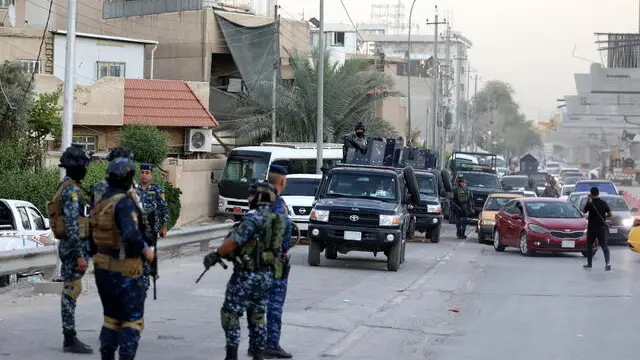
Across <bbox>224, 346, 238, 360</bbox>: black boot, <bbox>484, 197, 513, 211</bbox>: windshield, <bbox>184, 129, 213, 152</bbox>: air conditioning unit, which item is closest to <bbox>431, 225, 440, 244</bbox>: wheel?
<bbox>484, 197, 513, 211</bbox>: windshield

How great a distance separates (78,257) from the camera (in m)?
11.0

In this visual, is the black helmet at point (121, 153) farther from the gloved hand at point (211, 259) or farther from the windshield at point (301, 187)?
the windshield at point (301, 187)

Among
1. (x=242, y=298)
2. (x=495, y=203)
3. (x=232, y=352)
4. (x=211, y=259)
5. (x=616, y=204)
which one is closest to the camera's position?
(x=211, y=259)

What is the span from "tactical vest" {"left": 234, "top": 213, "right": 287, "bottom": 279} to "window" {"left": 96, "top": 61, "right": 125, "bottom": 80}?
39.1 metres

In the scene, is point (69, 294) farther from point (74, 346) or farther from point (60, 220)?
point (60, 220)

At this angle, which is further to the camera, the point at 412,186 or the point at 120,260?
the point at 412,186

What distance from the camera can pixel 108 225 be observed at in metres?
9.16

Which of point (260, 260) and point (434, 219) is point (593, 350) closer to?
point (260, 260)

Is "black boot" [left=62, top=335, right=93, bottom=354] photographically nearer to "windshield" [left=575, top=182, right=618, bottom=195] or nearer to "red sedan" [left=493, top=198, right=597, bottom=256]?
"red sedan" [left=493, top=198, right=597, bottom=256]

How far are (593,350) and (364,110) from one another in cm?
4338

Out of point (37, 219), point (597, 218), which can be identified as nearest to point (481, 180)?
point (597, 218)

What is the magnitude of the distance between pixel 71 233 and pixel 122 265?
2.01 meters

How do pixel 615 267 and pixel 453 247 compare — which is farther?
pixel 453 247

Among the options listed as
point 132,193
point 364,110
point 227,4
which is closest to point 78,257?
point 132,193
